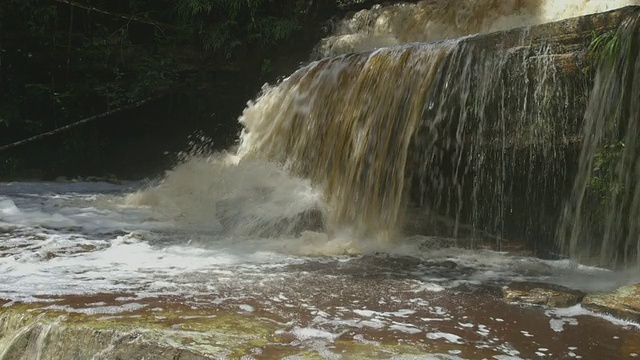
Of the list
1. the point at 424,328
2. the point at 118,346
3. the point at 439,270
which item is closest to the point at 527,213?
the point at 439,270

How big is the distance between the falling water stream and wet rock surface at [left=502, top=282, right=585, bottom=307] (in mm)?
101

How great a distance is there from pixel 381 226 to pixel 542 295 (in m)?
2.21

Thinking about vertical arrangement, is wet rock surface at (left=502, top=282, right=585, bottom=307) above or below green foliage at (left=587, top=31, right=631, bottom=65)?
below

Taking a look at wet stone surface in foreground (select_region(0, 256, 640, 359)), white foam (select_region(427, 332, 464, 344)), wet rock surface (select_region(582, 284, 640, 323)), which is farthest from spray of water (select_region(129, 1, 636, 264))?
white foam (select_region(427, 332, 464, 344))

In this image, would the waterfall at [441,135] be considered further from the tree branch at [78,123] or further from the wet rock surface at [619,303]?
the tree branch at [78,123]

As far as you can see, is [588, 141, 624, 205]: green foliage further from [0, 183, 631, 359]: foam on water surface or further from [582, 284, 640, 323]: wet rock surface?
[582, 284, 640, 323]: wet rock surface

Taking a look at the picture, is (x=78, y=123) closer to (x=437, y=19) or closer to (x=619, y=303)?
(x=437, y=19)

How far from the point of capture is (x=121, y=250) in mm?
4809

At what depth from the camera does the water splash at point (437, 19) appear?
7641 millimetres

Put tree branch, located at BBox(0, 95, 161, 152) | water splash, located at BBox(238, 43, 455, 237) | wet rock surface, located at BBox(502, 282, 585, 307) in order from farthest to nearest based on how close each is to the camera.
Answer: tree branch, located at BBox(0, 95, 161, 152)
water splash, located at BBox(238, 43, 455, 237)
wet rock surface, located at BBox(502, 282, 585, 307)

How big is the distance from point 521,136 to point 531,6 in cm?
359

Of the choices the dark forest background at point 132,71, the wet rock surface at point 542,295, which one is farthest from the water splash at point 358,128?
the dark forest background at point 132,71

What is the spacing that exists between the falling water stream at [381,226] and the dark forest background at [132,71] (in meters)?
3.77

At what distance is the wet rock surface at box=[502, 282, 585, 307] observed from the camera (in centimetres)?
352
